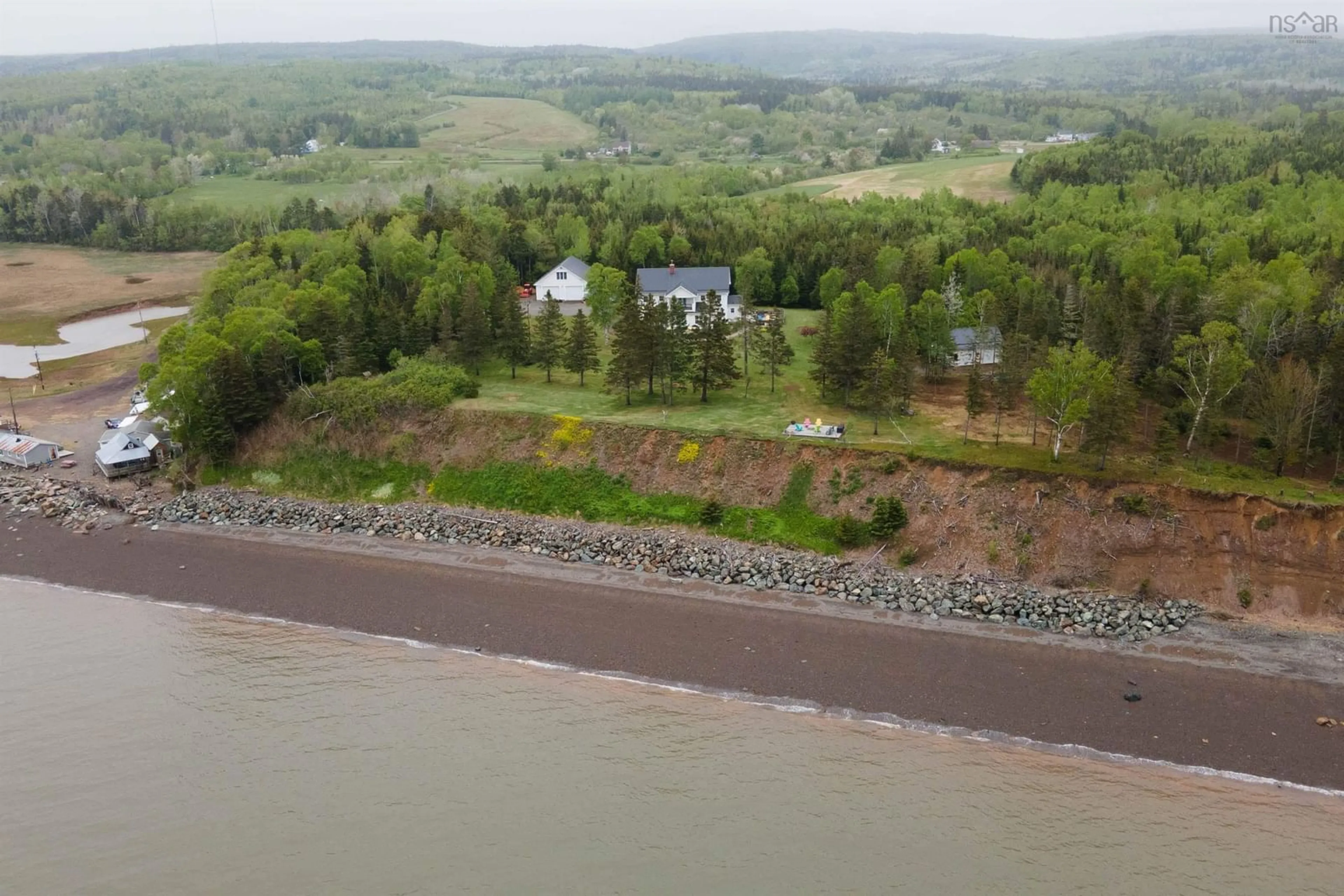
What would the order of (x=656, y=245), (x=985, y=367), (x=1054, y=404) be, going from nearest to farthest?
(x=1054, y=404)
(x=985, y=367)
(x=656, y=245)

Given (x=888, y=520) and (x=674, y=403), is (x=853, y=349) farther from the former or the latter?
(x=888, y=520)

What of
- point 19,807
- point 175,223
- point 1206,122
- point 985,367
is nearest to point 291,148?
point 175,223

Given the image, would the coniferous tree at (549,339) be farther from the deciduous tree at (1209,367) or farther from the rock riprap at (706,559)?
the deciduous tree at (1209,367)

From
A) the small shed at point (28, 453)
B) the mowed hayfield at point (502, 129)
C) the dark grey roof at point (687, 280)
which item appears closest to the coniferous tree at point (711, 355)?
the dark grey roof at point (687, 280)

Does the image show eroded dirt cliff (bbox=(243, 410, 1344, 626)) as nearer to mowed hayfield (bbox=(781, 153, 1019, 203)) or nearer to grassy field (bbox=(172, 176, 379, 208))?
mowed hayfield (bbox=(781, 153, 1019, 203))

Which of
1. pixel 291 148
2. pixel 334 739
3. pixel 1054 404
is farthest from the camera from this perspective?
pixel 291 148

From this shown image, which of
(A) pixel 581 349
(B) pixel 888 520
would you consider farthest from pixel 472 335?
(B) pixel 888 520

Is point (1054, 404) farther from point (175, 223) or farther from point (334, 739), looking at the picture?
point (175, 223)
